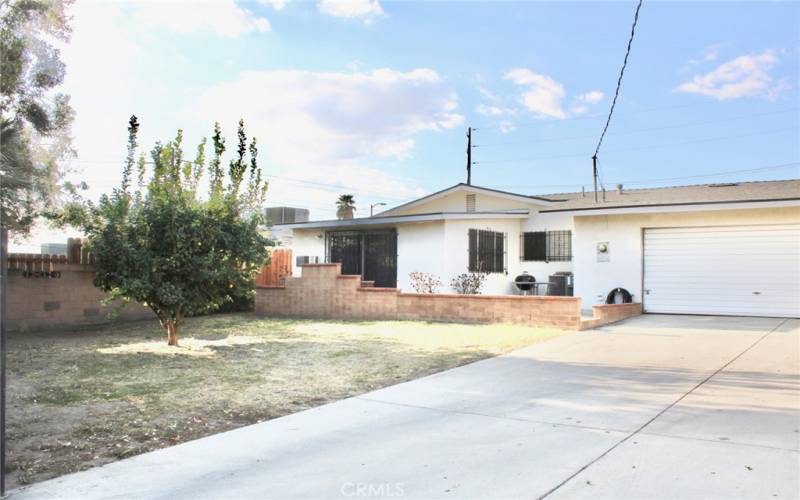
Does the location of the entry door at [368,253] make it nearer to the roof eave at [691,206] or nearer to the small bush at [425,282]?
the small bush at [425,282]

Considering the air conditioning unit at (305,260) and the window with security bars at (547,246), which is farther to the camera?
the air conditioning unit at (305,260)

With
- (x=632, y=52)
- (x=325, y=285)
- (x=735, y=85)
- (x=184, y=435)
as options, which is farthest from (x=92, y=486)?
(x=735, y=85)

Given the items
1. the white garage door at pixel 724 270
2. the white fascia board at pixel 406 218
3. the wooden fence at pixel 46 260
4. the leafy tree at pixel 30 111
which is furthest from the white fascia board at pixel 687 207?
the leafy tree at pixel 30 111

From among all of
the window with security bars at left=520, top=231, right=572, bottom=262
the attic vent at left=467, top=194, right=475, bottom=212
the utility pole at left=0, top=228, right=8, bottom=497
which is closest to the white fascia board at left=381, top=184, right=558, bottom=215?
the attic vent at left=467, top=194, right=475, bottom=212

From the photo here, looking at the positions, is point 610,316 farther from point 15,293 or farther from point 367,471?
point 15,293

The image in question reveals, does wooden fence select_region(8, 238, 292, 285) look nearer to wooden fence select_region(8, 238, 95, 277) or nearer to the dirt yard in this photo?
wooden fence select_region(8, 238, 95, 277)

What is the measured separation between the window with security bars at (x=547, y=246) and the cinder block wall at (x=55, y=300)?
469 inches

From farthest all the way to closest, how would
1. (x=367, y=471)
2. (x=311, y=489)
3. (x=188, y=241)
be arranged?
(x=188, y=241) → (x=367, y=471) → (x=311, y=489)

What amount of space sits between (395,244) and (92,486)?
13404 mm

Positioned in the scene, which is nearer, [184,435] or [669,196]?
[184,435]

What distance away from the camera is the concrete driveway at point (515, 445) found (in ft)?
12.0

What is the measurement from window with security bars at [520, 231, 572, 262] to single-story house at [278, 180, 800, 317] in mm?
32

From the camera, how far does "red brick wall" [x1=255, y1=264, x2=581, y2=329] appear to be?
11820 millimetres

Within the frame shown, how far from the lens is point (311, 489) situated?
12.0 feet
